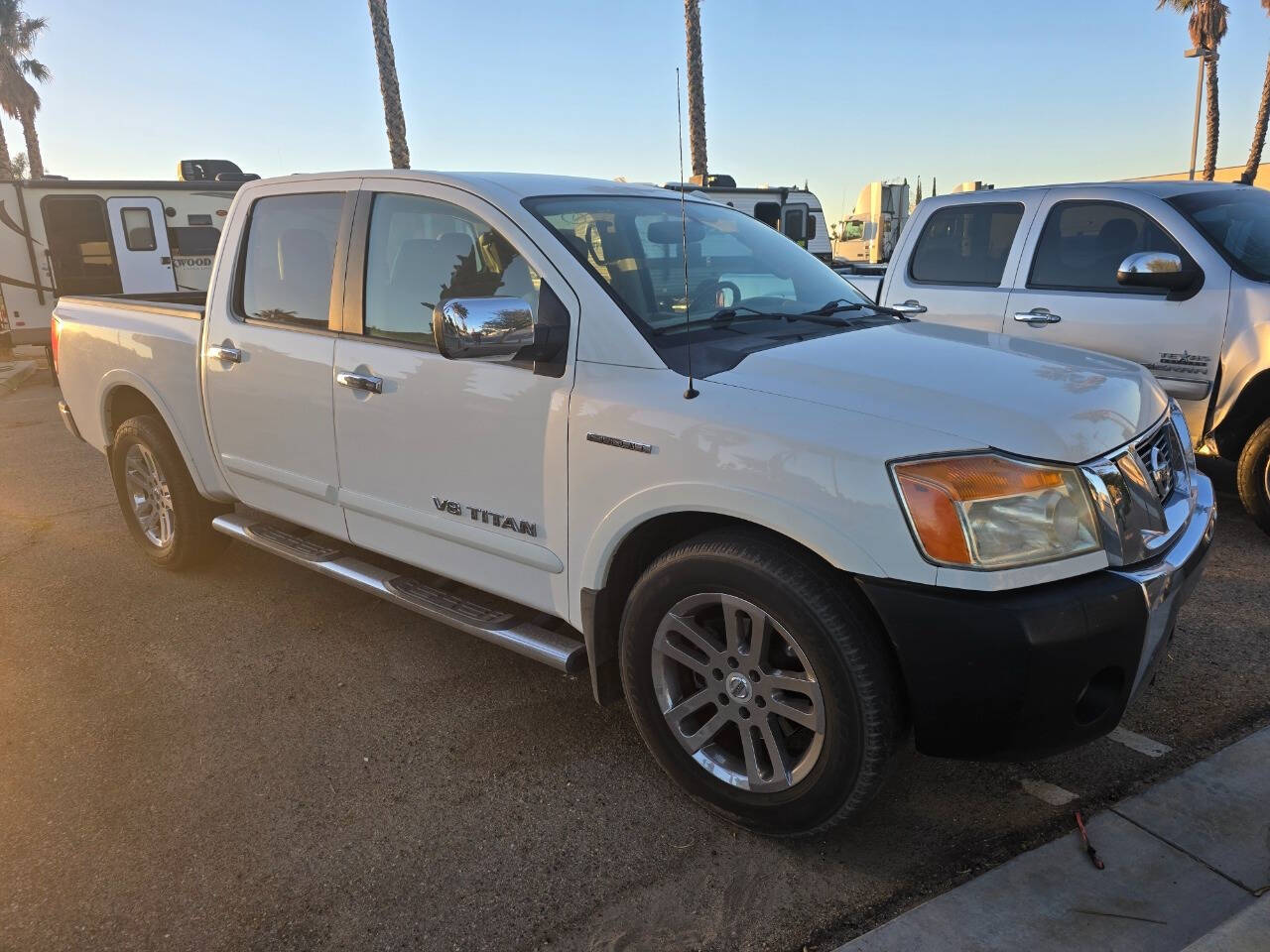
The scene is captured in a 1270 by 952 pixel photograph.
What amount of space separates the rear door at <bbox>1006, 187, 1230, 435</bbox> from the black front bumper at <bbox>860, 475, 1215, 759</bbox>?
10.2 ft

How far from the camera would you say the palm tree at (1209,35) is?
25.5 meters

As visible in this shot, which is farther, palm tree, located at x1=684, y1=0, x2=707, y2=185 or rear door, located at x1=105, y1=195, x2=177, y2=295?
palm tree, located at x1=684, y1=0, x2=707, y2=185

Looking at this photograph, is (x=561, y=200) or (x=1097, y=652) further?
(x=561, y=200)

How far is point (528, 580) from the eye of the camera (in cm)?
300

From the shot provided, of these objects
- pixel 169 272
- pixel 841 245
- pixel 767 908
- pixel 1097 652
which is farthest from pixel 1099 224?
pixel 841 245

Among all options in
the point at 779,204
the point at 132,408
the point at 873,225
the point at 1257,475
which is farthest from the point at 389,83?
the point at 873,225

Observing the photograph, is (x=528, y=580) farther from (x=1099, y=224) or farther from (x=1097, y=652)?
(x=1099, y=224)

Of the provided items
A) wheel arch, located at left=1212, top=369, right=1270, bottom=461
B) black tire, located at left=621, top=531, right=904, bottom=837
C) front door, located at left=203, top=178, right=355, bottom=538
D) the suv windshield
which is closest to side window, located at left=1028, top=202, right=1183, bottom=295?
wheel arch, located at left=1212, top=369, right=1270, bottom=461

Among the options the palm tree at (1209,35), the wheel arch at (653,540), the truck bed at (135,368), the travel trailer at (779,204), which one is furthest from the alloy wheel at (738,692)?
the palm tree at (1209,35)

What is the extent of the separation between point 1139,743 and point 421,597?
99.2 inches

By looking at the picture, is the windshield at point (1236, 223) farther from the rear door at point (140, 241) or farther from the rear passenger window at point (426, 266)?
the rear door at point (140, 241)

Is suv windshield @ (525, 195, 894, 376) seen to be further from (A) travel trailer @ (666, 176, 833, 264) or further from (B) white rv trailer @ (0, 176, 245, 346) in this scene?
(B) white rv trailer @ (0, 176, 245, 346)

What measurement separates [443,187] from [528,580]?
1.41 m

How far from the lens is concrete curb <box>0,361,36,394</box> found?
1219cm
